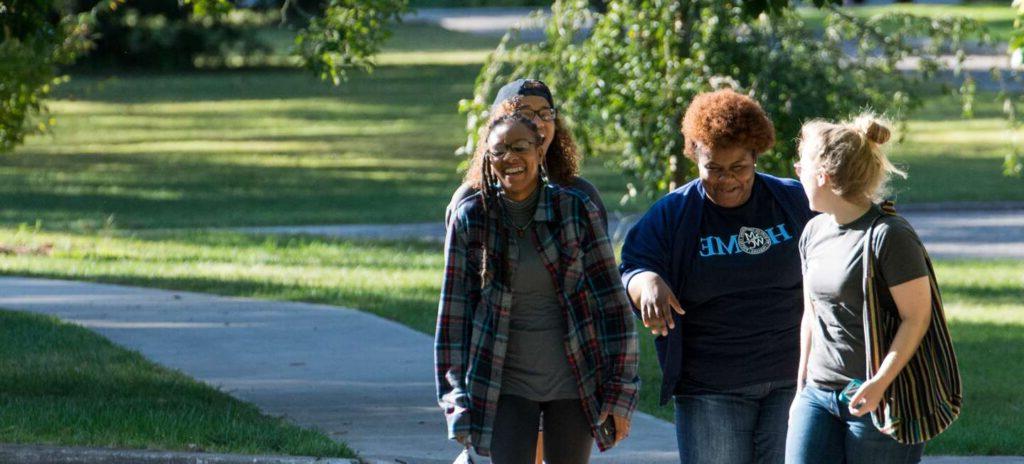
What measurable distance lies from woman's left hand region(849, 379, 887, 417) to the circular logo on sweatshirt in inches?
28.4

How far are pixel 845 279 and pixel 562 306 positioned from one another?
780 mm

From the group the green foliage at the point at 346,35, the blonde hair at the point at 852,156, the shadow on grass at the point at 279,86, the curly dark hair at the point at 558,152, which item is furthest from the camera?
the shadow on grass at the point at 279,86

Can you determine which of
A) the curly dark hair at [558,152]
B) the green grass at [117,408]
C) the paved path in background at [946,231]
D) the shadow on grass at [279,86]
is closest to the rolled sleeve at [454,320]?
the curly dark hair at [558,152]

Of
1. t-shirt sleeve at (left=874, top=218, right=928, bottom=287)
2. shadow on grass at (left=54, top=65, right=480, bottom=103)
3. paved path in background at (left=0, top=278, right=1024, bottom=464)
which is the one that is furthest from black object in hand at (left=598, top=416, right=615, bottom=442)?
shadow on grass at (left=54, top=65, right=480, bottom=103)

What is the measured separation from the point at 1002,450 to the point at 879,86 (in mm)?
6267

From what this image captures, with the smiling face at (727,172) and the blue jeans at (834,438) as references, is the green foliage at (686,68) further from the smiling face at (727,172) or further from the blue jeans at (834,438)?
the blue jeans at (834,438)

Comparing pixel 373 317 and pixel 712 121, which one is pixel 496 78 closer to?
pixel 373 317

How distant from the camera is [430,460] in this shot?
677cm

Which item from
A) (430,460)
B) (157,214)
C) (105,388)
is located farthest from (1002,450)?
(157,214)

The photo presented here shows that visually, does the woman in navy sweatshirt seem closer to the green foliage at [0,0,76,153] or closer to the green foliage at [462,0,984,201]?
the green foliage at [462,0,984,201]

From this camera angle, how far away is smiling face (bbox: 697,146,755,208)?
4711mm

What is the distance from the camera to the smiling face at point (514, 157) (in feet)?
14.9

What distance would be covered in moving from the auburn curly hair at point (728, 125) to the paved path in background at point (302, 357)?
93.7 inches

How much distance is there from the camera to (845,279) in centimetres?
426
